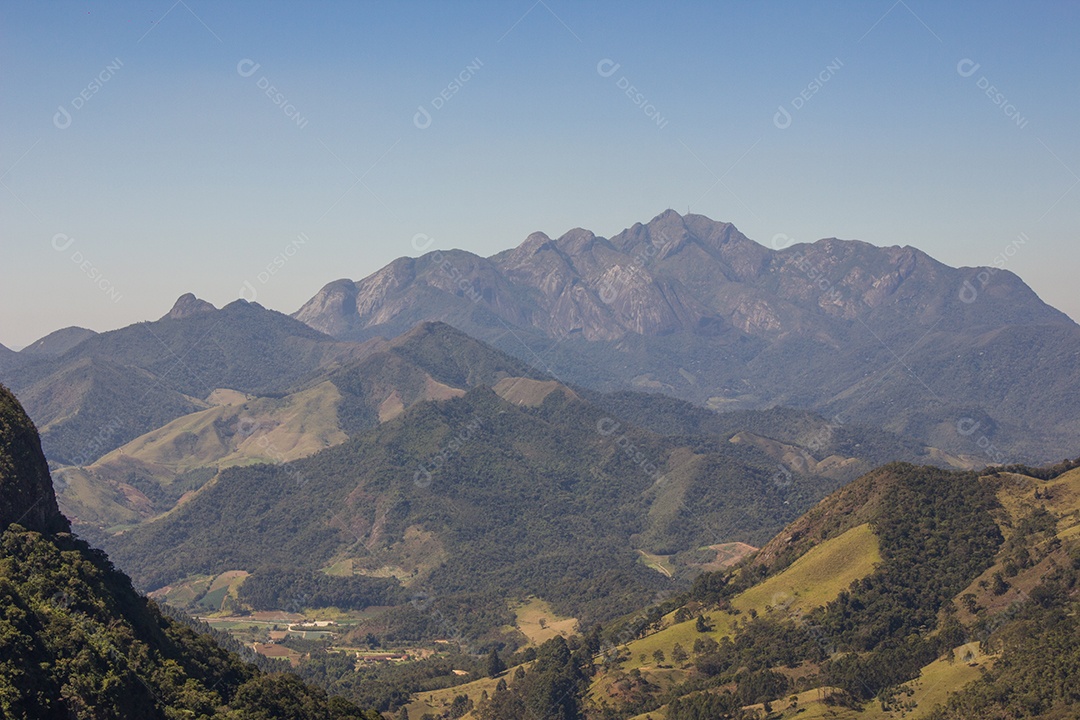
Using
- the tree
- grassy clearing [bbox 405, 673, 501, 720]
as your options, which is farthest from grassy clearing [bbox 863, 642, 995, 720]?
the tree

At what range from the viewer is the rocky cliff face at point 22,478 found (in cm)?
8625

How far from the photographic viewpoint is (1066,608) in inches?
5118

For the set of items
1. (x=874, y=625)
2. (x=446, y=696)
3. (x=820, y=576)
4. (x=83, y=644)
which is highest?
(x=83, y=644)

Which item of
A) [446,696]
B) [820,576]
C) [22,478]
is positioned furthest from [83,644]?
[820,576]

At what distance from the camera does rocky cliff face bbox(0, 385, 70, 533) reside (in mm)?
86250

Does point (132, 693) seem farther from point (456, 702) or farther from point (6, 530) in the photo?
point (456, 702)

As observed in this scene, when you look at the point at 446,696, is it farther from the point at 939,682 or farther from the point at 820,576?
the point at 939,682

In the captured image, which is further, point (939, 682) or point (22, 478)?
point (939, 682)

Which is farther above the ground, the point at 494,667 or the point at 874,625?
the point at 494,667

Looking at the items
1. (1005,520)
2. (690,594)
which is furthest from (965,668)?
(690,594)

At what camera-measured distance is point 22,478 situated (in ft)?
290

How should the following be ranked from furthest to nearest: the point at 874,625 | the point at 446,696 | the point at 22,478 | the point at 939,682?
the point at 446,696 → the point at 874,625 → the point at 939,682 → the point at 22,478

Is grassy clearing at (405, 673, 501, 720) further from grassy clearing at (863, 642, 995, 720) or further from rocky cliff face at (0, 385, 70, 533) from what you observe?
rocky cliff face at (0, 385, 70, 533)

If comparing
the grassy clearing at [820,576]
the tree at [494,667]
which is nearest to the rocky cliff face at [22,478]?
the tree at [494,667]
